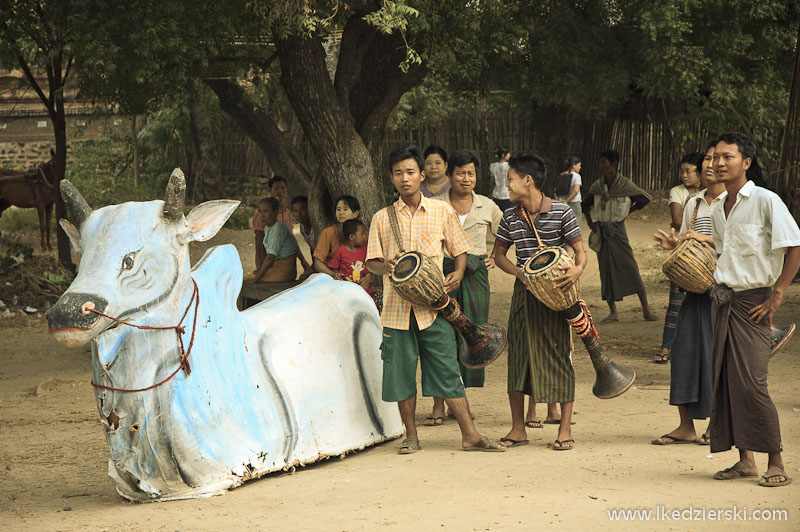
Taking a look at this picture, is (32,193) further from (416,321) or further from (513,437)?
(513,437)

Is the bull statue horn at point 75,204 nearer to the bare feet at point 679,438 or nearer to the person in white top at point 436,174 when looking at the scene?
the person in white top at point 436,174

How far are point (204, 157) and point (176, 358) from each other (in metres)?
19.7

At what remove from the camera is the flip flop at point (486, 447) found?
569 centimetres

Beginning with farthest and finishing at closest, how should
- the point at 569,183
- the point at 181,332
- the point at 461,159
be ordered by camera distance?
the point at 569,183 < the point at 461,159 < the point at 181,332

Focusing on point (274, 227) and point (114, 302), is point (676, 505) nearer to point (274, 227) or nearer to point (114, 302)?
point (114, 302)

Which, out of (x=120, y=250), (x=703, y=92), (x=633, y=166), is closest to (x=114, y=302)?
(x=120, y=250)

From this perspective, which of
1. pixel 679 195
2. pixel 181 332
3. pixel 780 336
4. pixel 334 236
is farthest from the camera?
pixel 679 195

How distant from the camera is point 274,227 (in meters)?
9.28

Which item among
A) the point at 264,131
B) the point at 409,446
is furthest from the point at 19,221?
the point at 409,446

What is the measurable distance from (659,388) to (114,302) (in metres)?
4.91

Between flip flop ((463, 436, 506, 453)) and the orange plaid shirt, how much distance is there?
898 millimetres

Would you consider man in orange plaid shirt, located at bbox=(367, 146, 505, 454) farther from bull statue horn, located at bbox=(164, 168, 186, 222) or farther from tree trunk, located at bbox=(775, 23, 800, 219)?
tree trunk, located at bbox=(775, 23, 800, 219)

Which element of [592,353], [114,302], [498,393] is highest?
[114,302]

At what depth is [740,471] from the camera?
16.2ft
